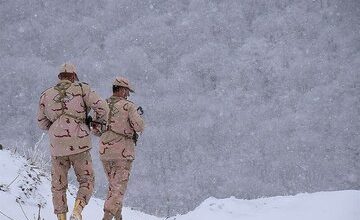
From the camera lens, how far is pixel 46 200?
641 centimetres

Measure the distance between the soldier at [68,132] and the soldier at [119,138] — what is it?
0.63m

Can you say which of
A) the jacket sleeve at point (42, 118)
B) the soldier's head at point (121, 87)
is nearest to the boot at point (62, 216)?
the jacket sleeve at point (42, 118)

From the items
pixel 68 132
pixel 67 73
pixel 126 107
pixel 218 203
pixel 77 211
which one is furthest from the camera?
pixel 218 203

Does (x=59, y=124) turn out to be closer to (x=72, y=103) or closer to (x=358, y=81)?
(x=72, y=103)

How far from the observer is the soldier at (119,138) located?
5.99m

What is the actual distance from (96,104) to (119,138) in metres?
0.75

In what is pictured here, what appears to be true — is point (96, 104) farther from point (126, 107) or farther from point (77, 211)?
point (77, 211)

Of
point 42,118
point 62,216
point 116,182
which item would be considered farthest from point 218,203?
point 42,118

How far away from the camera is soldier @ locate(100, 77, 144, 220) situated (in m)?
5.99

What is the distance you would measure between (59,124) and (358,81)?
72848 millimetres

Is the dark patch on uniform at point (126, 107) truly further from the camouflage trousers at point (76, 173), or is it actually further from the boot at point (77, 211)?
the boot at point (77, 211)

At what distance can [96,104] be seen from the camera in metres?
5.45

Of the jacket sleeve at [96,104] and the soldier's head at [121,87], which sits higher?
the soldier's head at [121,87]

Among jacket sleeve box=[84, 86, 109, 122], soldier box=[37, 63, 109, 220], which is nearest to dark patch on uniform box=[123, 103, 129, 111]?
jacket sleeve box=[84, 86, 109, 122]
